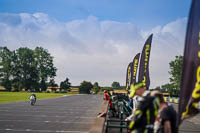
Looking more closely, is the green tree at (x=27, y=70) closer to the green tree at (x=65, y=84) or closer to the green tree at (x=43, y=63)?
the green tree at (x=43, y=63)

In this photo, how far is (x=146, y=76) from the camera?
14398 millimetres

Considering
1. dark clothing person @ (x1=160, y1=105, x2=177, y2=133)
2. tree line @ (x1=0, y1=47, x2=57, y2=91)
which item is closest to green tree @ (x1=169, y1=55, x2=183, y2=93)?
tree line @ (x1=0, y1=47, x2=57, y2=91)

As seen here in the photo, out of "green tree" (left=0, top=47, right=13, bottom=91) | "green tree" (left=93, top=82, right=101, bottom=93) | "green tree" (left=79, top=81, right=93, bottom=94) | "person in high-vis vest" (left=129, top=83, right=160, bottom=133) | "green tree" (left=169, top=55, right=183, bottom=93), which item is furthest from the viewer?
"green tree" (left=93, top=82, right=101, bottom=93)

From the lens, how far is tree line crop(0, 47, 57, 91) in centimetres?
10056

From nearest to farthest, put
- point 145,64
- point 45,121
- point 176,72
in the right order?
point 45,121 → point 145,64 → point 176,72

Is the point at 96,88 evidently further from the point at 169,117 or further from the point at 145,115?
the point at 145,115

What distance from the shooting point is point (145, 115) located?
11.7 feet

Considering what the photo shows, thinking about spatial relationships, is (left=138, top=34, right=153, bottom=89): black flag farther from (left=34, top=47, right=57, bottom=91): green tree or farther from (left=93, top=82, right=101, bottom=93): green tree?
(left=93, top=82, right=101, bottom=93): green tree

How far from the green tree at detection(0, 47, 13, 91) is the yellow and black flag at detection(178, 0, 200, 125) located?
332 ft

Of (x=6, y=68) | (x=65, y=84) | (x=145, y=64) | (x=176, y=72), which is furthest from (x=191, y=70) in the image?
(x=65, y=84)

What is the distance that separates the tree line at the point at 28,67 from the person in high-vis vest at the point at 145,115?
102 meters

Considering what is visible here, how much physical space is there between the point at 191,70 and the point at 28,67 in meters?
104

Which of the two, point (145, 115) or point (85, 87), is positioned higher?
point (85, 87)

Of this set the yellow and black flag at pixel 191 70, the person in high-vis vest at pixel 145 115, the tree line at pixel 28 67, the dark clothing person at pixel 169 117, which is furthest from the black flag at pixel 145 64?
the tree line at pixel 28 67
